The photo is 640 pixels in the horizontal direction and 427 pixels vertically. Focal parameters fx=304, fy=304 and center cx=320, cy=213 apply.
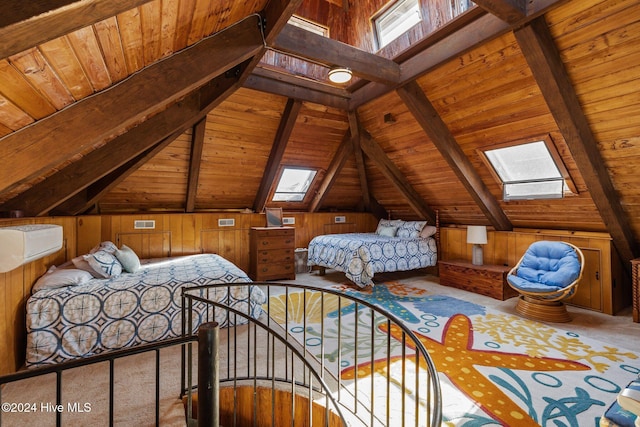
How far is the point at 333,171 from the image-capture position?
544 cm

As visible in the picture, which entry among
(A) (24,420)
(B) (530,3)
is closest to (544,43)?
(B) (530,3)

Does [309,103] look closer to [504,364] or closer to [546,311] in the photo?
[504,364]

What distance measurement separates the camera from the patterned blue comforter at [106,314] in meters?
2.47

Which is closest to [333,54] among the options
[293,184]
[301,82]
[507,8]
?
[301,82]

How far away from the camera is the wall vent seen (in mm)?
4625

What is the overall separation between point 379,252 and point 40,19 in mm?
4418

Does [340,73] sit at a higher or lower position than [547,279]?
higher

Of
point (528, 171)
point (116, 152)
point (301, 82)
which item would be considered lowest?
point (528, 171)

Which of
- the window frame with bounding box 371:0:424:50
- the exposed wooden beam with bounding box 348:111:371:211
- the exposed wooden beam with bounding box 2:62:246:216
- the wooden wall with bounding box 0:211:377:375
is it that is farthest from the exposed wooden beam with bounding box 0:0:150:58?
the exposed wooden beam with bounding box 348:111:371:211

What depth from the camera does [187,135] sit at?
4.00 metres

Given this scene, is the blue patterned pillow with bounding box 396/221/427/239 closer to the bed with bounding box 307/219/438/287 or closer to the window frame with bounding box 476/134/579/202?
the bed with bounding box 307/219/438/287

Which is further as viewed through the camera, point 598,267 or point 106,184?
point 106,184

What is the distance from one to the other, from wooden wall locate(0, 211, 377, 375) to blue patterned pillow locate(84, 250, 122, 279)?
16.6 inches

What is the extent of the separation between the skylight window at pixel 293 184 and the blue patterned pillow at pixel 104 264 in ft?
9.59
